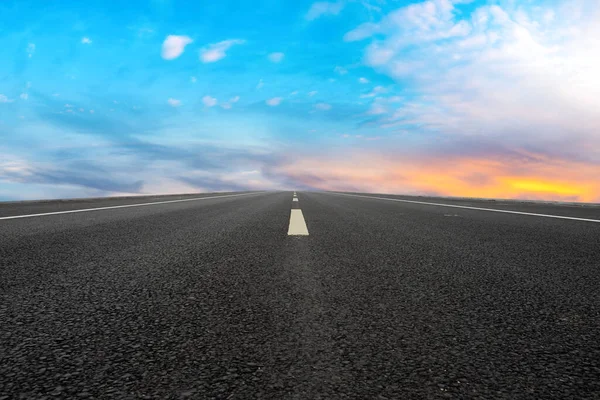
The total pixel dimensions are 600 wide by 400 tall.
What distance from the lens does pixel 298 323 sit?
5.22ft

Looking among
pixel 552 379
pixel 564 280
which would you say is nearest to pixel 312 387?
pixel 552 379

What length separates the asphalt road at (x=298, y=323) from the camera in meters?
1.12

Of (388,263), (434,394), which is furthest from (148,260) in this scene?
(434,394)

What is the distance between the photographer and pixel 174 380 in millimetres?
1133

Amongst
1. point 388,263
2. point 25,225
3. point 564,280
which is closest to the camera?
point 564,280

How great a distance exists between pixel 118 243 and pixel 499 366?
11.2 feet

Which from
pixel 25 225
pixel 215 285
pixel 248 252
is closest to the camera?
pixel 215 285

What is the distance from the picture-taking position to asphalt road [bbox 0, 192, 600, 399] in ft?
3.68

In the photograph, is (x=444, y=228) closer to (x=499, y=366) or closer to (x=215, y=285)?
(x=215, y=285)

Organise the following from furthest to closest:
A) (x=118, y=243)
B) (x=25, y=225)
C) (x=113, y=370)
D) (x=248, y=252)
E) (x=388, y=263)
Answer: (x=25, y=225)
(x=118, y=243)
(x=248, y=252)
(x=388, y=263)
(x=113, y=370)

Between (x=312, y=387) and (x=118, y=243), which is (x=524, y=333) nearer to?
(x=312, y=387)

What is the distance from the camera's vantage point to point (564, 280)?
239 centimetres

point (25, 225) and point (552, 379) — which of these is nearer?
point (552, 379)

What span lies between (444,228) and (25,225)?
5.52 metres
